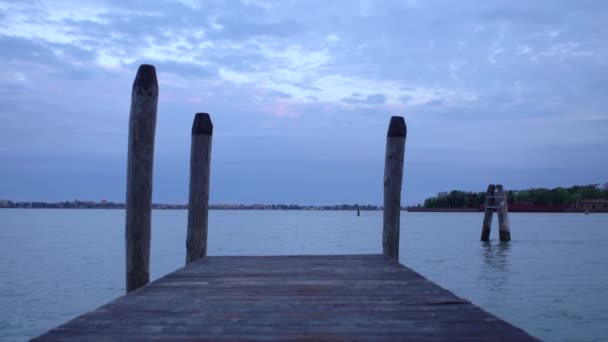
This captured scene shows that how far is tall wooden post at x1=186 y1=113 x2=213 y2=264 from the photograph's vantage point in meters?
8.01

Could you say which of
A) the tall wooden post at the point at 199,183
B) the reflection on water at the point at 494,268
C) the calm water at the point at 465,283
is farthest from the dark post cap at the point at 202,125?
the reflection on water at the point at 494,268

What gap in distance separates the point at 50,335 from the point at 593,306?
39.8ft

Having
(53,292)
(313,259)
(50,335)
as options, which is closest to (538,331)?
(313,259)

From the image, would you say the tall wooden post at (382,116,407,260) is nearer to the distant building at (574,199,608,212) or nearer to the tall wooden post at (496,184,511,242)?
the tall wooden post at (496,184,511,242)

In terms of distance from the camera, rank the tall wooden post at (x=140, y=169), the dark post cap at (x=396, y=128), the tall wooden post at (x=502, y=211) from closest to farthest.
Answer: the tall wooden post at (x=140, y=169) < the dark post cap at (x=396, y=128) < the tall wooden post at (x=502, y=211)

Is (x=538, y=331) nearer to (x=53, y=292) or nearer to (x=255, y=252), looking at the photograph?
(x=53, y=292)

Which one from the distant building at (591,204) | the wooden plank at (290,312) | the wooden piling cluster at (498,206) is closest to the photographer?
the wooden plank at (290,312)

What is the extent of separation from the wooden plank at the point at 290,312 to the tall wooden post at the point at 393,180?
2.01m

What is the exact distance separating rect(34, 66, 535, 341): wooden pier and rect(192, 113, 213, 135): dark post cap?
0.02 metres

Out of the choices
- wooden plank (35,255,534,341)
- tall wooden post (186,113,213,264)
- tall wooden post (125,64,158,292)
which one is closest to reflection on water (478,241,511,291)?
tall wooden post (186,113,213,264)

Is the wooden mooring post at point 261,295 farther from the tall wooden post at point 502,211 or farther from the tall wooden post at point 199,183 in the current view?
the tall wooden post at point 502,211

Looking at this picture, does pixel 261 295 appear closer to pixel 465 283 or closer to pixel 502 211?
pixel 465 283

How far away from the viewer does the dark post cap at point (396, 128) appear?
794 centimetres

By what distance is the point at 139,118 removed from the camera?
238 inches
